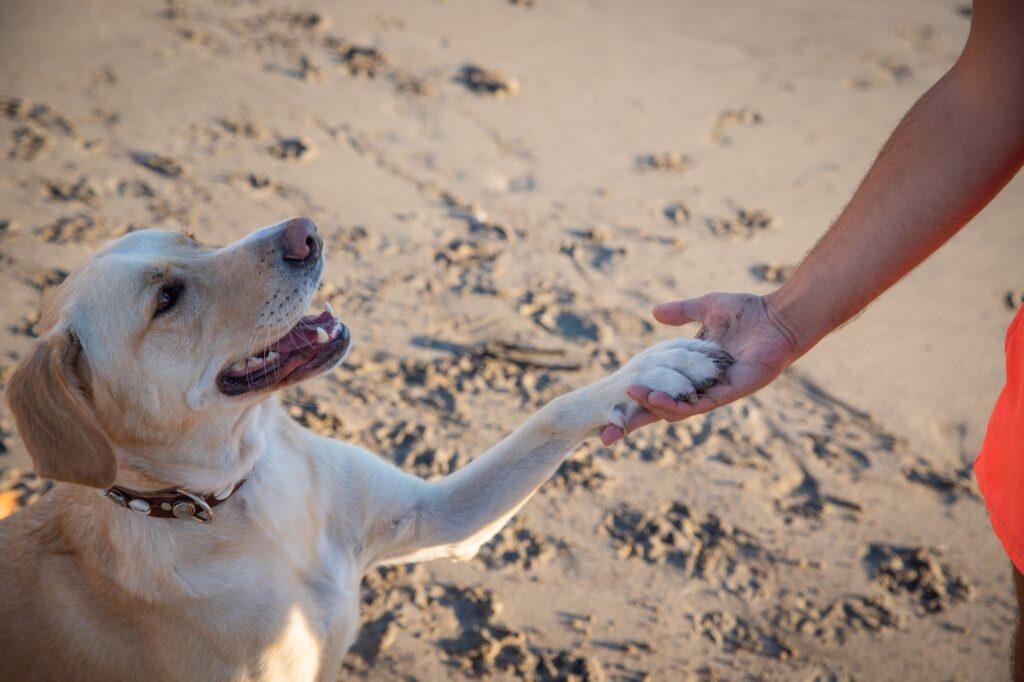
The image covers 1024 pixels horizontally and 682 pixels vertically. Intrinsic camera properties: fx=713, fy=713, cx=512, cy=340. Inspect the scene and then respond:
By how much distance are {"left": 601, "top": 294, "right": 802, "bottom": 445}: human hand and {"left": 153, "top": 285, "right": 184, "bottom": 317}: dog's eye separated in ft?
4.40

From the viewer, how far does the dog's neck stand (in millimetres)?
1969

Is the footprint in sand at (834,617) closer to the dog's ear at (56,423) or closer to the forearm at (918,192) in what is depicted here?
the forearm at (918,192)

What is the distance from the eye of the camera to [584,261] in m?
4.28

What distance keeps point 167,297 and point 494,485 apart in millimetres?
1172

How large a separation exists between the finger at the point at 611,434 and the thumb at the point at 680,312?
35 cm

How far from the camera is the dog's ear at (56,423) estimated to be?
1.71 metres

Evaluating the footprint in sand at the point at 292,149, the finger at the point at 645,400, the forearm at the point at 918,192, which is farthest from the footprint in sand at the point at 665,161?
the finger at the point at 645,400

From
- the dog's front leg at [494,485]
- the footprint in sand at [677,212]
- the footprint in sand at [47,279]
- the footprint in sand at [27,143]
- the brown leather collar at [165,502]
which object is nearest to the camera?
the brown leather collar at [165,502]

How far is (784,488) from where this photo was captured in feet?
10.6

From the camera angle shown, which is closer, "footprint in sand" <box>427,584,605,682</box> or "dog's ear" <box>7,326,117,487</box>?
"dog's ear" <box>7,326,117,487</box>

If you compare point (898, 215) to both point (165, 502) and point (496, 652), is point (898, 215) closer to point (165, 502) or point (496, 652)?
point (496, 652)

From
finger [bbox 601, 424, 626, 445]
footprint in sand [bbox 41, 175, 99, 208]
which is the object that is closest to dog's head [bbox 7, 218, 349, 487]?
finger [bbox 601, 424, 626, 445]

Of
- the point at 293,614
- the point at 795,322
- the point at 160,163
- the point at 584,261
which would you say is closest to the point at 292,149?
the point at 160,163

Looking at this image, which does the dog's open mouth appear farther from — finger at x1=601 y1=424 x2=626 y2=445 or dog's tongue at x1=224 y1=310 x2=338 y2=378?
finger at x1=601 y1=424 x2=626 y2=445
